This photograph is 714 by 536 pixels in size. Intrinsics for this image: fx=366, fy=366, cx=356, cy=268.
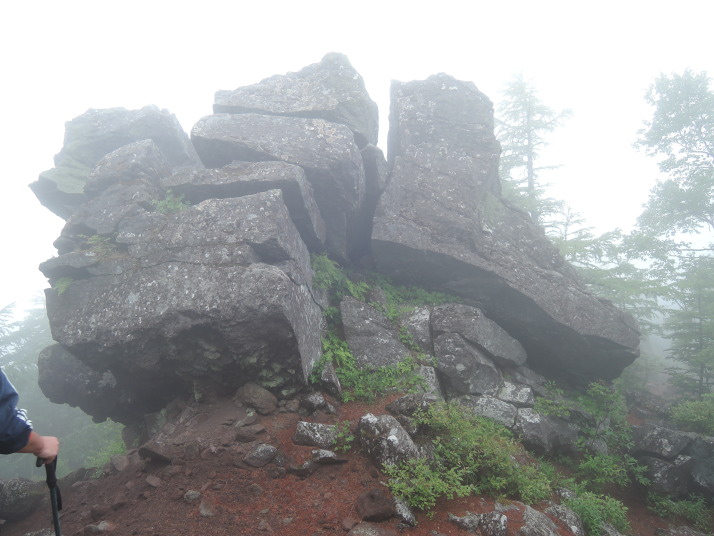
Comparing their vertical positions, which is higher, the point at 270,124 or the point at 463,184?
the point at 270,124

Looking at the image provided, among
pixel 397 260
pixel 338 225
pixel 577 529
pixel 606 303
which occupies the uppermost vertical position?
pixel 338 225

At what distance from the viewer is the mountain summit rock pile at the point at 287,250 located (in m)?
9.08

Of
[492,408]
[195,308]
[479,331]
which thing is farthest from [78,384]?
[479,331]

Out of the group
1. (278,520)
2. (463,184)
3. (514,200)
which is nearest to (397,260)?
(463,184)

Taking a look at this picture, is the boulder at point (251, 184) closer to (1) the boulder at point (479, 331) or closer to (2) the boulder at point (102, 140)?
(2) the boulder at point (102, 140)

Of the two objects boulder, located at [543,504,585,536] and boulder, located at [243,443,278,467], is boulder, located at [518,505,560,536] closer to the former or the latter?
boulder, located at [543,504,585,536]

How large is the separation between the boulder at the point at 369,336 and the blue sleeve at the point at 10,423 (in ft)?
25.9

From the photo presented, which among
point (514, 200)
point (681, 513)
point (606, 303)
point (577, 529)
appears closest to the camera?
point (577, 529)

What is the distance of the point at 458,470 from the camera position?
680cm

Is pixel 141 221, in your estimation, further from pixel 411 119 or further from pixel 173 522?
pixel 411 119

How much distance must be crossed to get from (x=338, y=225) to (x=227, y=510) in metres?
9.77

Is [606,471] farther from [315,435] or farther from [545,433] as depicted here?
[315,435]

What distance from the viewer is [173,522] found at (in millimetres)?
5551

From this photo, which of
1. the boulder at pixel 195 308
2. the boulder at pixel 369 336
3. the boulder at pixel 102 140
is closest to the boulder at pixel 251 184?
the boulder at pixel 195 308
